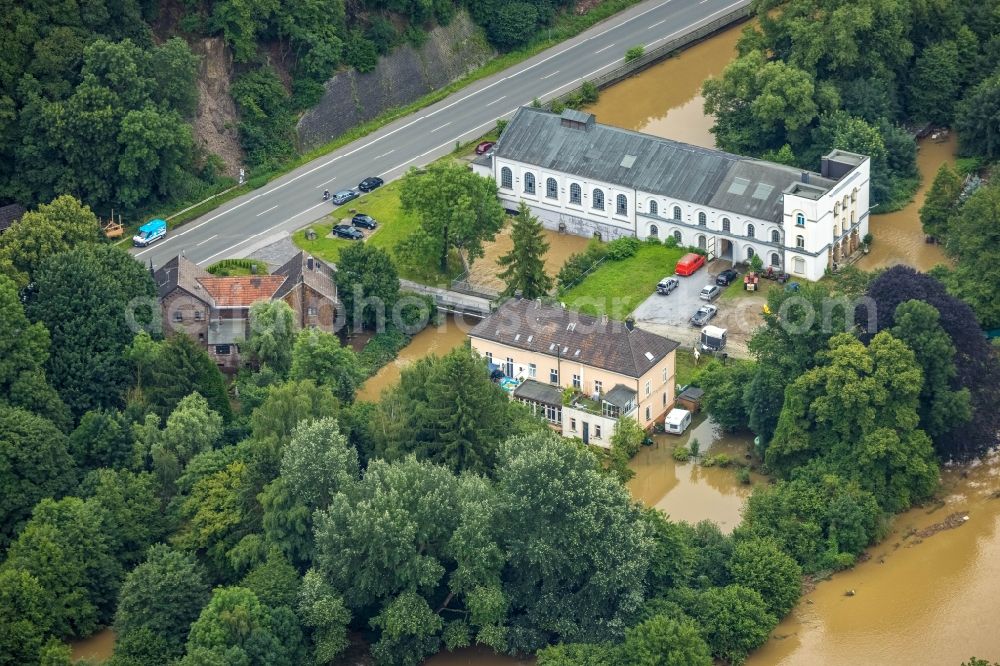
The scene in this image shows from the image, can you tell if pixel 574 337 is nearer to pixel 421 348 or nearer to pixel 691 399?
pixel 691 399

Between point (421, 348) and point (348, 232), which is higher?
point (348, 232)

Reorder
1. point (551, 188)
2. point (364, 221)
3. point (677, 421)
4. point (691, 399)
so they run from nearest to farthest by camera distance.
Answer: point (677, 421)
point (691, 399)
point (364, 221)
point (551, 188)

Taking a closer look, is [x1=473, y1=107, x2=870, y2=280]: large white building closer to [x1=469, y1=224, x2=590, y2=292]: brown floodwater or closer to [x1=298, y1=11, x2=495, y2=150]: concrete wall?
[x1=469, y1=224, x2=590, y2=292]: brown floodwater

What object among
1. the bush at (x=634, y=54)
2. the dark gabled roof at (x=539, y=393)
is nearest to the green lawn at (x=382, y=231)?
the dark gabled roof at (x=539, y=393)

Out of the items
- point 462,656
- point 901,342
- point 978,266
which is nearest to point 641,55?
point 978,266

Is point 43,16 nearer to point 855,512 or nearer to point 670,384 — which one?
point 670,384

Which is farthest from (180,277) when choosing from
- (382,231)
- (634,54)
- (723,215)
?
(634,54)

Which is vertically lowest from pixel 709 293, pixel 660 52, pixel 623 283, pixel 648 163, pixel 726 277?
pixel 623 283
